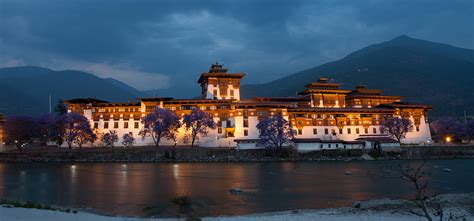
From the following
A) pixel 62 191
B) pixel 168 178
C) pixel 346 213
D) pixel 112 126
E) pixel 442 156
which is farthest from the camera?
pixel 112 126

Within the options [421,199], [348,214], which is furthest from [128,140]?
[421,199]

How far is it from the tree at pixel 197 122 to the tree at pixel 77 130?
2081 centimetres

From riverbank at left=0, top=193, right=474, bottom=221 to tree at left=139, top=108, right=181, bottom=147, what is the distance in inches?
1983

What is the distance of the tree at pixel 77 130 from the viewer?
7275cm

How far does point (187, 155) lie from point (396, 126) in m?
46.7

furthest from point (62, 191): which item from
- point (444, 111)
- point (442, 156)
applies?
point (444, 111)

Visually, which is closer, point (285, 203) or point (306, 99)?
point (285, 203)

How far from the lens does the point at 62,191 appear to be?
3020cm

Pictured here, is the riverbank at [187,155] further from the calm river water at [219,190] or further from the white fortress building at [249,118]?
the calm river water at [219,190]

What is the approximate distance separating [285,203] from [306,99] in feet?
233

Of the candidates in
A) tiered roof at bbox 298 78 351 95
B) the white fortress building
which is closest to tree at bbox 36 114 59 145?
the white fortress building

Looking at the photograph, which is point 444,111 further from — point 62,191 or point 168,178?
point 62,191

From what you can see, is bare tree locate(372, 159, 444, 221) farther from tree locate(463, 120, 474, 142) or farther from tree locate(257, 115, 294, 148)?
tree locate(463, 120, 474, 142)

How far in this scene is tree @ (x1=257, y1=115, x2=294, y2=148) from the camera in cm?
6731
